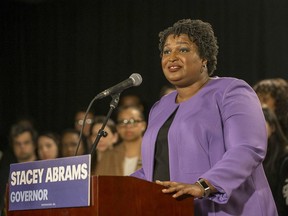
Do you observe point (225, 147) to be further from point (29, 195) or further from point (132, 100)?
point (132, 100)

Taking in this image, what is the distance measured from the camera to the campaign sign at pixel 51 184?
7.00 feet

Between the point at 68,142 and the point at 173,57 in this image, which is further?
the point at 68,142

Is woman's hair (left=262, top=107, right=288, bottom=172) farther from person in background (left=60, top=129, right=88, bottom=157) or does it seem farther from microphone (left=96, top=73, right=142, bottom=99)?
person in background (left=60, top=129, right=88, bottom=157)

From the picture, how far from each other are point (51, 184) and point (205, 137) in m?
0.66

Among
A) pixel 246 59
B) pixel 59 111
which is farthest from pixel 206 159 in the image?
pixel 59 111

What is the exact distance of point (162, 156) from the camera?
271cm

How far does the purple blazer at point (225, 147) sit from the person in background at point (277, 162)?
4.96 feet

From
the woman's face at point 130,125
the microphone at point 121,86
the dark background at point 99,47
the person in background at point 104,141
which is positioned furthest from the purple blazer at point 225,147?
the dark background at point 99,47

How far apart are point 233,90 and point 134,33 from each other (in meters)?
4.70

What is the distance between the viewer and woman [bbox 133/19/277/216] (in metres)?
2.39

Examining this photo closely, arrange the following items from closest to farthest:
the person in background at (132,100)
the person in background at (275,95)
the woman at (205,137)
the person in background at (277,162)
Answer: the woman at (205,137), the person in background at (277,162), the person in background at (275,95), the person in background at (132,100)

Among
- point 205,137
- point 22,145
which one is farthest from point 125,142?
point 205,137

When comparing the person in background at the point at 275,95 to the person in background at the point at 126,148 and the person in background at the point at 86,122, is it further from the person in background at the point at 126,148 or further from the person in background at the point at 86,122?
the person in background at the point at 86,122

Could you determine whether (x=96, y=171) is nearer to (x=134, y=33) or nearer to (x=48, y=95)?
(x=134, y=33)
